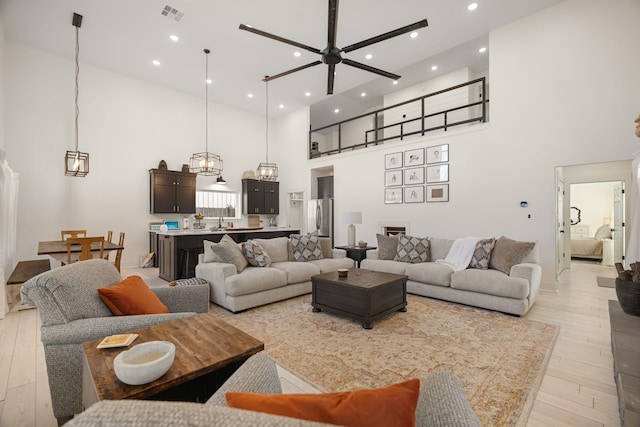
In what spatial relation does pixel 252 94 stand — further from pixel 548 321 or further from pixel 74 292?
pixel 548 321

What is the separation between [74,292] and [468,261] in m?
4.29

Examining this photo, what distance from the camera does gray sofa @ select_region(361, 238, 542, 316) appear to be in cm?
348

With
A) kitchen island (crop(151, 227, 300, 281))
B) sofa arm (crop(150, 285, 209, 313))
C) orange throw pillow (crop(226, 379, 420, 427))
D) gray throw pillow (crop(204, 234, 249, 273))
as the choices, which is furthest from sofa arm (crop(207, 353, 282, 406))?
kitchen island (crop(151, 227, 300, 281))

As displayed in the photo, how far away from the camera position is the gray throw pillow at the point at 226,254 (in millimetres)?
3918

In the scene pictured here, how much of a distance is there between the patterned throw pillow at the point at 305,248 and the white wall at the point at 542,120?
2.61 meters

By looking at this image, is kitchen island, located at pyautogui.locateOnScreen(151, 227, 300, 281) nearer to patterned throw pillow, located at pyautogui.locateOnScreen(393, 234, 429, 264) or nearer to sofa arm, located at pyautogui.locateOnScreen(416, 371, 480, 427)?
patterned throw pillow, located at pyautogui.locateOnScreen(393, 234, 429, 264)

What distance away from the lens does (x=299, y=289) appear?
428 cm

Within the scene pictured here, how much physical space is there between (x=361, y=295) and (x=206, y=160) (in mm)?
4141

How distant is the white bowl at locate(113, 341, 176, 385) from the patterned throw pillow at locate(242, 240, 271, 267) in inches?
113

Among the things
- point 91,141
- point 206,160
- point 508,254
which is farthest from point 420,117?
point 91,141

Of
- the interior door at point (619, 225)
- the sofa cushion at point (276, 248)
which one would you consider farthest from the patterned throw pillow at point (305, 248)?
the interior door at point (619, 225)

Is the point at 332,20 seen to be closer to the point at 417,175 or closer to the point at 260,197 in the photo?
the point at 417,175

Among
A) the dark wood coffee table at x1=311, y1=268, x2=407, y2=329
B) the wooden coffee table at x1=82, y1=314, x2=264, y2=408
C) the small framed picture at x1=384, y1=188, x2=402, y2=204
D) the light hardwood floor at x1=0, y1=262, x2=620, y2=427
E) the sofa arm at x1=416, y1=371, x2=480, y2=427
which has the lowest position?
the light hardwood floor at x1=0, y1=262, x2=620, y2=427

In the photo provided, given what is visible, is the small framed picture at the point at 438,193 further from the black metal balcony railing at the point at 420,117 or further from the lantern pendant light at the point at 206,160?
the lantern pendant light at the point at 206,160
